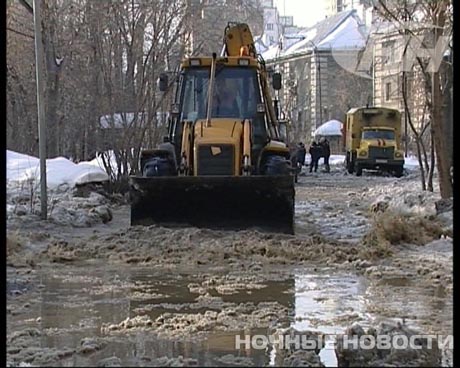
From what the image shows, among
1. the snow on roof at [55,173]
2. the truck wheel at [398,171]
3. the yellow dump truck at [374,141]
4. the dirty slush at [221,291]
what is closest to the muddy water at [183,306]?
the dirty slush at [221,291]

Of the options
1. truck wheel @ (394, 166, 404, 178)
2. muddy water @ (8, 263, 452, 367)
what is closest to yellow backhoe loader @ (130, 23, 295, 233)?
muddy water @ (8, 263, 452, 367)

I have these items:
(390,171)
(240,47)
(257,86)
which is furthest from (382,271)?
(390,171)

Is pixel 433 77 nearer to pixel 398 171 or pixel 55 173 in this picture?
pixel 55 173

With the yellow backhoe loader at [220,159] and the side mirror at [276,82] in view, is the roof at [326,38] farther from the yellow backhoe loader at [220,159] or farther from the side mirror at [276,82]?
the yellow backhoe loader at [220,159]

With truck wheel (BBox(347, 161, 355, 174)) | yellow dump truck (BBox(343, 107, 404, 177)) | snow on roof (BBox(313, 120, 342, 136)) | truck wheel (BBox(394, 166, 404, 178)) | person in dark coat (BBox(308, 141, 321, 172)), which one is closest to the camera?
truck wheel (BBox(394, 166, 404, 178))

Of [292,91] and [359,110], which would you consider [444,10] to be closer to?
[359,110]

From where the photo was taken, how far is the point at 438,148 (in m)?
15.2

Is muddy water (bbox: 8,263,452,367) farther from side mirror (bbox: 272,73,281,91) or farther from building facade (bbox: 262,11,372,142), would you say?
building facade (bbox: 262,11,372,142)

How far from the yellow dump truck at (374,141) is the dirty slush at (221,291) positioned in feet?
Result: 64.8

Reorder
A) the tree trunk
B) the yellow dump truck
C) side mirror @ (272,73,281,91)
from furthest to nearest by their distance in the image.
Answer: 1. the yellow dump truck
2. side mirror @ (272,73,281,91)
3. the tree trunk

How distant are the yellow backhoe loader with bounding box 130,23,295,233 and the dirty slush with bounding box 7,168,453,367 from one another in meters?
0.38

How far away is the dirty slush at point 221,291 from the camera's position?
5.82 meters

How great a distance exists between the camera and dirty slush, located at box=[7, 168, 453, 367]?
5.82 metres

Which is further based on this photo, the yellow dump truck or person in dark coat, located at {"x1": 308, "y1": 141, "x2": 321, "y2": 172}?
person in dark coat, located at {"x1": 308, "y1": 141, "x2": 321, "y2": 172}
